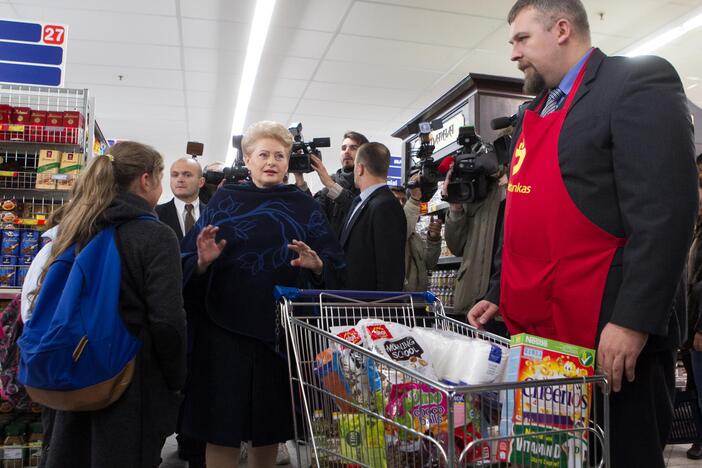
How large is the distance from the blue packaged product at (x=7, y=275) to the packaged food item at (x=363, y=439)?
312cm

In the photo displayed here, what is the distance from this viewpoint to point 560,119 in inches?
56.3

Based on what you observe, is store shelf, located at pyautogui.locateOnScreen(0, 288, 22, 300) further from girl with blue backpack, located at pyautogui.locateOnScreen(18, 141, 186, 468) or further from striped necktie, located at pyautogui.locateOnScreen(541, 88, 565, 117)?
striped necktie, located at pyautogui.locateOnScreen(541, 88, 565, 117)

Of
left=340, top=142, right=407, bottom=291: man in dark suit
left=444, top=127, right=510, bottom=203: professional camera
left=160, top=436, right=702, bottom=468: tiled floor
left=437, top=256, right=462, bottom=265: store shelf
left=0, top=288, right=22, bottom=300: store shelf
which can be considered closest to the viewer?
left=340, top=142, right=407, bottom=291: man in dark suit

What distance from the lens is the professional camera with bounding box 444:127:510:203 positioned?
3.09 meters

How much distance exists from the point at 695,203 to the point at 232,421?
1479 millimetres

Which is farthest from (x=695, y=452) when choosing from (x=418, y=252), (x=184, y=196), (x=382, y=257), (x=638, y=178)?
(x=184, y=196)

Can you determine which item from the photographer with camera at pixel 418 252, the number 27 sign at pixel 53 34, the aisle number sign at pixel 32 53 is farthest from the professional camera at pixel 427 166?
the number 27 sign at pixel 53 34

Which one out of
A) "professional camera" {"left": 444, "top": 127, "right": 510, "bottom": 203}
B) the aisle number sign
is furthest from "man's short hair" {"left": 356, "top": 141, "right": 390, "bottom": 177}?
the aisle number sign

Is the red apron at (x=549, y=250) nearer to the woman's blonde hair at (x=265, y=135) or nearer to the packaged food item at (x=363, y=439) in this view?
the packaged food item at (x=363, y=439)

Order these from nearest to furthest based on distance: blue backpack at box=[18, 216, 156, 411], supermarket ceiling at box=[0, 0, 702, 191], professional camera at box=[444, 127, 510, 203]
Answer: blue backpack at box=[18, 216, 156, 411]
professional camera at box=[444, 127, 510, 203]
supermarket ceiling at box=[0, 0, 702, 191]

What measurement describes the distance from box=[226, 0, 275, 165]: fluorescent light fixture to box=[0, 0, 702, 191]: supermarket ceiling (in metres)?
0.09

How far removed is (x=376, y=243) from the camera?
2.94 metres

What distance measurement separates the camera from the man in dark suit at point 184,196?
380cm

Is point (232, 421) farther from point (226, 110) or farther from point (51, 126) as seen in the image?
point (226, 110)
